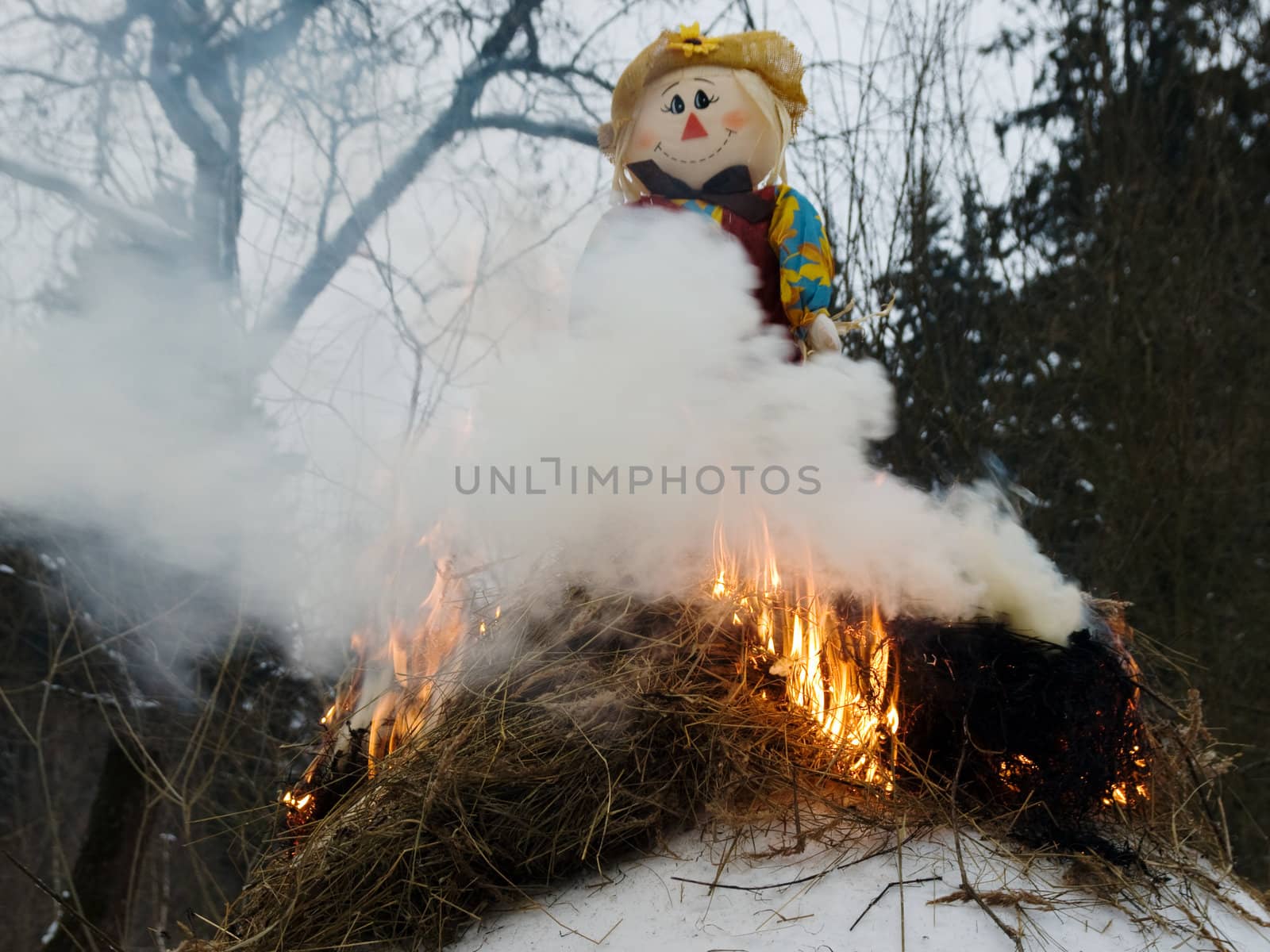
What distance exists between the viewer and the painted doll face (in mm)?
A: 3535

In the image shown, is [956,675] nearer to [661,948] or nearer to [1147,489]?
[661,948]

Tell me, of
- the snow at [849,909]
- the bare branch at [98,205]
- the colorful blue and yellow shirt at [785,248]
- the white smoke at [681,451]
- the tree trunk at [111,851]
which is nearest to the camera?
the snow at [849,909]

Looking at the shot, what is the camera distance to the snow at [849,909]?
6.55ft

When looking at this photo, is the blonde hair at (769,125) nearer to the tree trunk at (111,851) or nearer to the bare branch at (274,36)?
the bare branch at (274,36)

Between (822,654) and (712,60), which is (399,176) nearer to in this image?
(712,60)

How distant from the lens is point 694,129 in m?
3.53

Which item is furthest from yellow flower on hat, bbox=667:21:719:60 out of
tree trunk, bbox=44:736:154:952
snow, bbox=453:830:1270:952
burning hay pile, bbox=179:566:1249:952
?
tree trunk, bbox=44:736:154:952

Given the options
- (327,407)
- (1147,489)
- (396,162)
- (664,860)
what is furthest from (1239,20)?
(664,860)

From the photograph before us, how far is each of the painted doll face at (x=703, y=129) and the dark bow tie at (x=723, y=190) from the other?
0.07 feet

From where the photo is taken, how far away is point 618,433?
306 centimetres

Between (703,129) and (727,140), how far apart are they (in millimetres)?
97

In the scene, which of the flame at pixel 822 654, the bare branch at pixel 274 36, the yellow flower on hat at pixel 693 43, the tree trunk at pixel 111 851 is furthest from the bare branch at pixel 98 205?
the flame at pixel 822 654

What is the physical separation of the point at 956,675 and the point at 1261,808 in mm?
7296

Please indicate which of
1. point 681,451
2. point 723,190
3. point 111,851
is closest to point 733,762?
point 681,451
